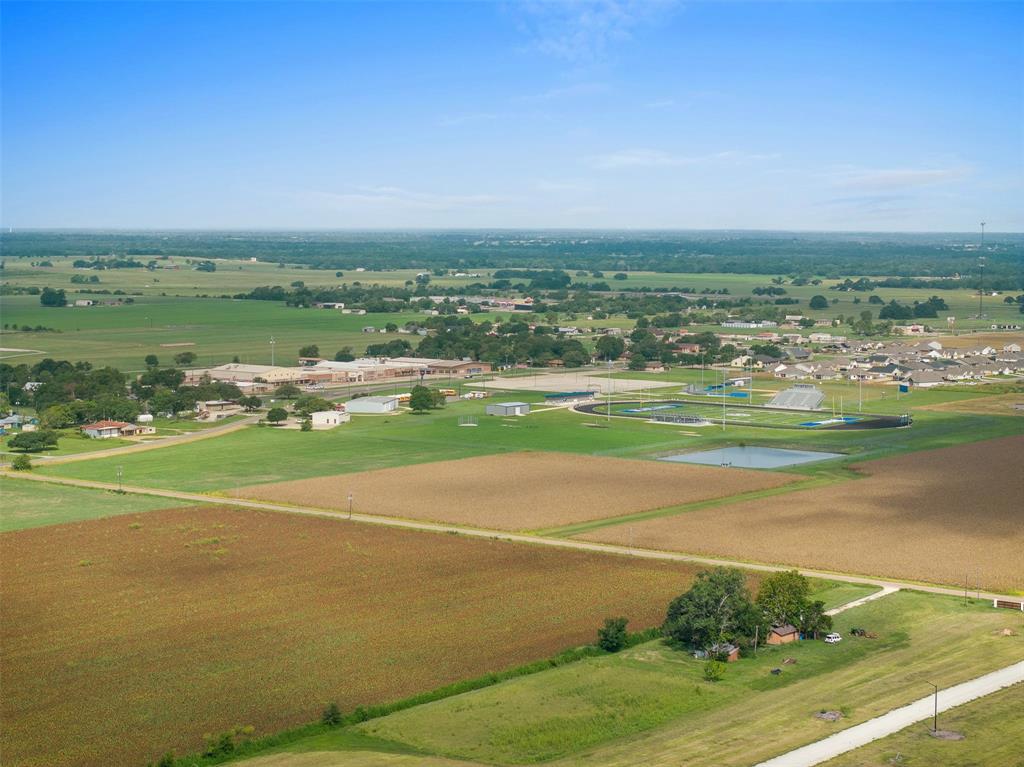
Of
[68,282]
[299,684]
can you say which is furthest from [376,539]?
[68,282]

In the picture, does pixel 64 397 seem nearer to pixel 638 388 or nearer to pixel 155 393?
pixel 155 393

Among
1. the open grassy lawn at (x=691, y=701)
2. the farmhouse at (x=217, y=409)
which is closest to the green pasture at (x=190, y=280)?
the farmhouse at (x=217, y=409)

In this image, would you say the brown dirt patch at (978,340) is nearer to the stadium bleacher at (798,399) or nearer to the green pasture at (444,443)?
the stadium bleacher at (798,399)

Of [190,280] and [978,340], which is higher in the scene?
[190,280]

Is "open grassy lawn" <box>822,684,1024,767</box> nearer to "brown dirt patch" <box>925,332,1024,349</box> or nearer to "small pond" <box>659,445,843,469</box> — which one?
"small pond" <box>659,445,843,469</box>

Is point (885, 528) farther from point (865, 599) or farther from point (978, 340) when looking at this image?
point (978, 340)

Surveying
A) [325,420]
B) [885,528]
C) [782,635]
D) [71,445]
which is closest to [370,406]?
[325,420]

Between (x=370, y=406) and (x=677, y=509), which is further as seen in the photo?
(x=370, y=406)
